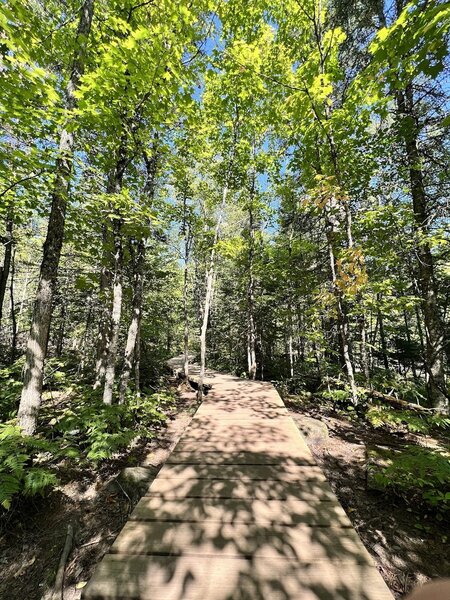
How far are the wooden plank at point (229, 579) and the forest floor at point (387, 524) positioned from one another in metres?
1.16

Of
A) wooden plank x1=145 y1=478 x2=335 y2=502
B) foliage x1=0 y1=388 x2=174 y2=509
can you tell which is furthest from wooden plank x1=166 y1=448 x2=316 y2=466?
foliage x1=0 y1=388 x2=174 y2=509

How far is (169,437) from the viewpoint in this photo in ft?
21.7

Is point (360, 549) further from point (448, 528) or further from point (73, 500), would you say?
point (73, 500)

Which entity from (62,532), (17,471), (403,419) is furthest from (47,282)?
(403,419)

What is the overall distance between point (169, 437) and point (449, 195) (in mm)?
9383

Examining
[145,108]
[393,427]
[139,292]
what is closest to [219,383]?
[139,292]

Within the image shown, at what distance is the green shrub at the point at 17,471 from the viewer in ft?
10.2

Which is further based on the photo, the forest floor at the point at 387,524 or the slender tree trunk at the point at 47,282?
the slender tree trunk at the point at 47,282

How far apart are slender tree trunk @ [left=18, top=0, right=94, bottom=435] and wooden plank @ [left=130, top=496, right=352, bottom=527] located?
2865mm

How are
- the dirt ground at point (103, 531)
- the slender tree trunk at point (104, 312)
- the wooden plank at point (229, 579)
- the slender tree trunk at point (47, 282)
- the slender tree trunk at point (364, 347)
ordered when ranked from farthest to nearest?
the slender tree trunk at point (104, 312) → the slender tree trunk at point (364, 347) → the slender tree trunk at point (47, 282) → the dirt ground at point (103, 531) → the wooden plank at point (229, 579)

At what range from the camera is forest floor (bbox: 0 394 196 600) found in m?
2.97

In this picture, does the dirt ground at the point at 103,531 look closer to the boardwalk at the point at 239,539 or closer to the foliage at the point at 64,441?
the foliage at the point at 64,441

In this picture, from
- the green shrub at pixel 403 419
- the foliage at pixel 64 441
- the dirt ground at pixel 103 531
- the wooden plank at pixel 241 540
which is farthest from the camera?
the green shrub at pixel 403 419

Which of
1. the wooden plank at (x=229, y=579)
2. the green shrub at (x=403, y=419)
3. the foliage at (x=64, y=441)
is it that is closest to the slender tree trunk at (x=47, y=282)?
the foliage at (x=64, y=441)
